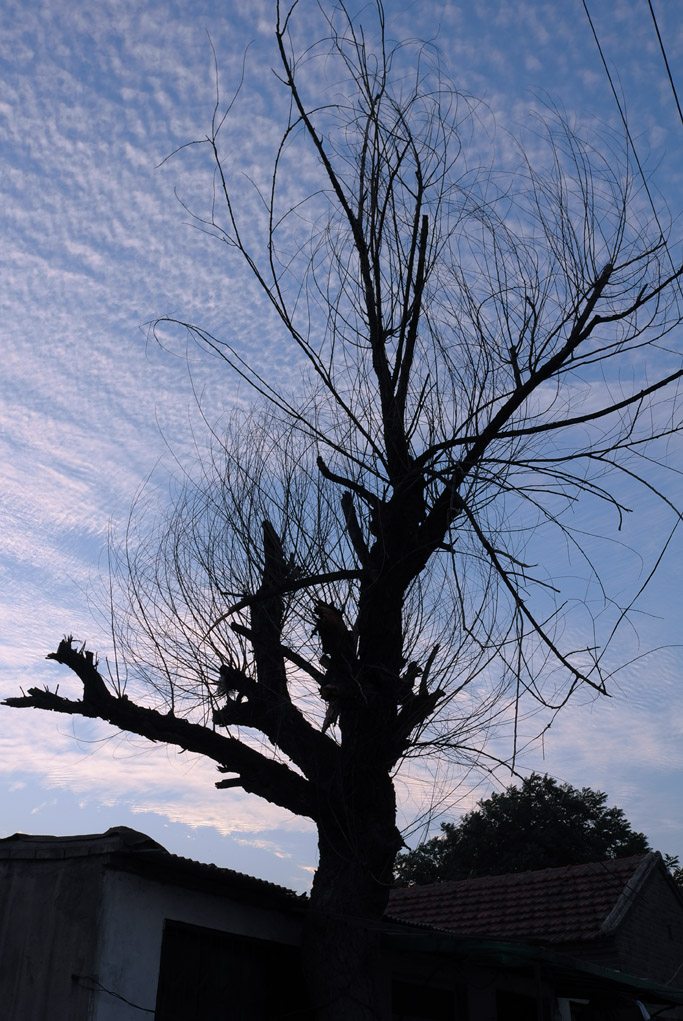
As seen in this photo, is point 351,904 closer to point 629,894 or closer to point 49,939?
point 49,939

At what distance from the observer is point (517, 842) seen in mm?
29797

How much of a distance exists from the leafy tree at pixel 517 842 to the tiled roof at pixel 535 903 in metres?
13.0

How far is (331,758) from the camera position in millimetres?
7027

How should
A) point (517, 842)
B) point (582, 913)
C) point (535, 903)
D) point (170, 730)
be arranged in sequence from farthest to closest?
point (517, 842) → point (535, 903) → point (582, 913) → point (170, 730)

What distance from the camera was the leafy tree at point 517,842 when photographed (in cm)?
2909

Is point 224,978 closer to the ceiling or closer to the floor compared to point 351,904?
closer to the floor

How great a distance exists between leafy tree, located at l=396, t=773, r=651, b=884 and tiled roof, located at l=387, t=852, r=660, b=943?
13.0 metres

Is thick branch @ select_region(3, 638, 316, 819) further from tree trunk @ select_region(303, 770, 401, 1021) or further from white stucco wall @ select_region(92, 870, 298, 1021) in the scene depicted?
white stucco wall @ select_region(92, 870, 298, 1021)

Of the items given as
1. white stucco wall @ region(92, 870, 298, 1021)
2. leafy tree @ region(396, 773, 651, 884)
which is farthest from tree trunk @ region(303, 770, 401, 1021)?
leafy tree @ region(396, 773, 651, 884)

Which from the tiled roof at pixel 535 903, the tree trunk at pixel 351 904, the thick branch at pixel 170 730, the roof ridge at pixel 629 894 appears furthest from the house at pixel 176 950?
the tiled roof at pixel 535 903

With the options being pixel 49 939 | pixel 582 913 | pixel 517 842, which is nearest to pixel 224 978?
pixel 49 939

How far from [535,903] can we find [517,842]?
1589 centimetres

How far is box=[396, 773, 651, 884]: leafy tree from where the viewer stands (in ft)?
95.5

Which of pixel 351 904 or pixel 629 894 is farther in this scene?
pixel 629 894
